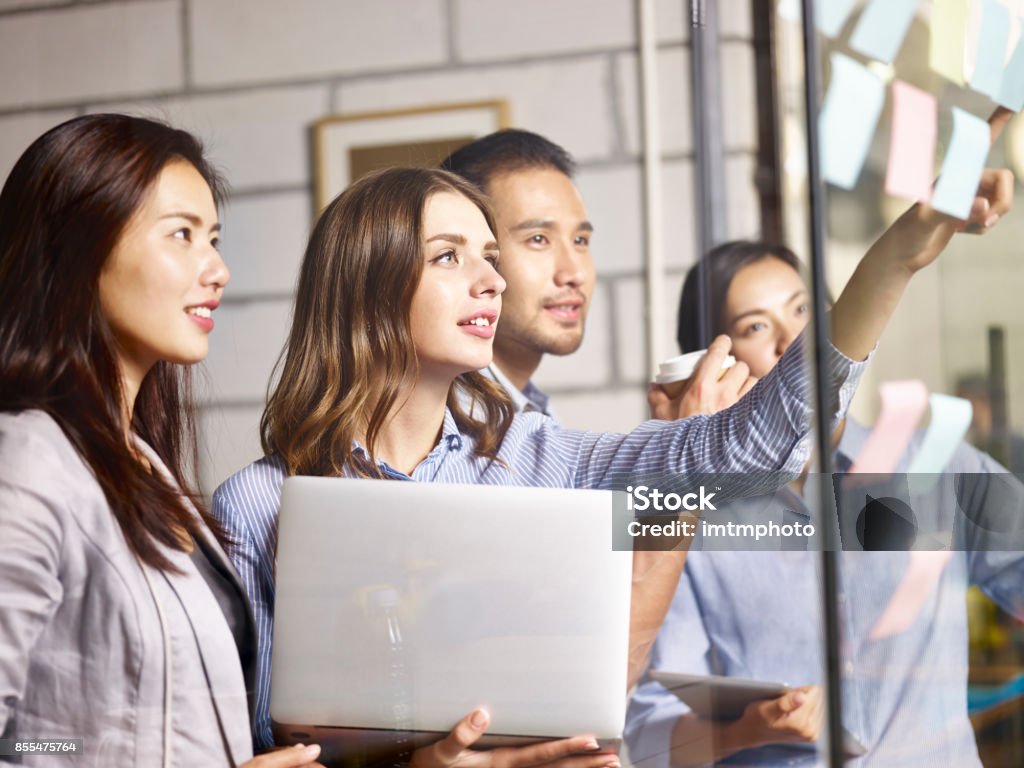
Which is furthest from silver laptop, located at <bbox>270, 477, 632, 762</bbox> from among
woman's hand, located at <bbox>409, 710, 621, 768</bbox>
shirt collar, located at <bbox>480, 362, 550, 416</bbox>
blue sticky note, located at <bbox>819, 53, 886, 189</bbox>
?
blue sticky note, located at <bbox>819, 53, 886, 189</bbox>

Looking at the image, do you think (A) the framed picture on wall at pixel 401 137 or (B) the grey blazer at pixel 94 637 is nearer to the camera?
(B) the grey blazer at pixel 94 637

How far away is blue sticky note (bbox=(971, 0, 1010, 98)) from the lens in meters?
1.56

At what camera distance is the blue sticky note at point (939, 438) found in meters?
1.54

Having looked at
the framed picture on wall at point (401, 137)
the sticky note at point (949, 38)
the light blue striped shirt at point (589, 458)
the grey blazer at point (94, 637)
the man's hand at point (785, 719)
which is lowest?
the man's hand at point (785, 719)

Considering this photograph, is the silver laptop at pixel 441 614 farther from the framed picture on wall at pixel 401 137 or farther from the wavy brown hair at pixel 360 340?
the framed picture on wall at pixel 401 137

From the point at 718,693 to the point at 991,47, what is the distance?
0.97 m

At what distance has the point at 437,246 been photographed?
1.54 m

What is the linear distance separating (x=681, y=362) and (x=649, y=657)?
0.40m

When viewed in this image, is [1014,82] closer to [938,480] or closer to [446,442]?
[938,480]

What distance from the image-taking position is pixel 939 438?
1549 millimetres

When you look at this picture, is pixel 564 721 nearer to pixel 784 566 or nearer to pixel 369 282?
pixel 784 566

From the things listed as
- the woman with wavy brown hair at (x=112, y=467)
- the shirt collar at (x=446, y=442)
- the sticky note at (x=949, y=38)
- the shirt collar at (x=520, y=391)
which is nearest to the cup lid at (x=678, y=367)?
the shirt collar at (x=520, y=391)

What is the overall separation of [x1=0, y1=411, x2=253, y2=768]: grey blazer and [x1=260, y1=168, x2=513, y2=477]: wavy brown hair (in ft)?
0.82

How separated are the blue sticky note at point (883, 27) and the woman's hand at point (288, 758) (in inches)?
48.1
